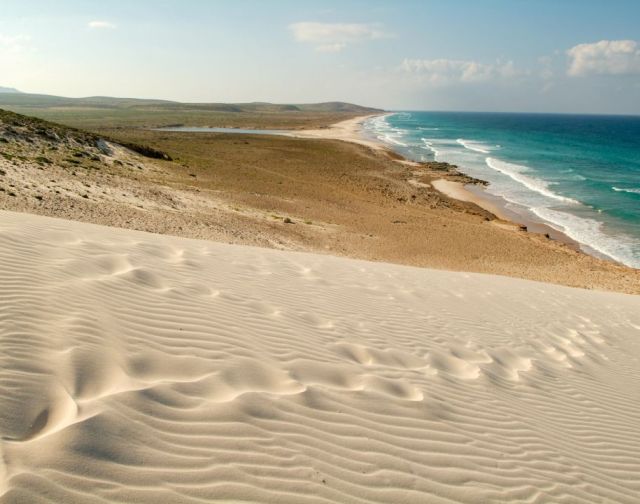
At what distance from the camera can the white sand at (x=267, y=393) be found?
8.98 feet

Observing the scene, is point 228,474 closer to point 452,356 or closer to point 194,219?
point 452,356

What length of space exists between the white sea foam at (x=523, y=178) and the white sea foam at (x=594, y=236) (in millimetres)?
4375

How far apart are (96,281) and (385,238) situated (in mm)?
14117

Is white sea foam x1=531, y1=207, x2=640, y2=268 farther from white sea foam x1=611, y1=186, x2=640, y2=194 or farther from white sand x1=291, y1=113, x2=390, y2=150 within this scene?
white sand x1=291, y1=113, x2=390, y2=150

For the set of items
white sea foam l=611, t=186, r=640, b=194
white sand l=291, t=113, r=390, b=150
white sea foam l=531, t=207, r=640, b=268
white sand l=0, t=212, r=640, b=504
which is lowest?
white sea foam l=531, t=207, r=640, b=268

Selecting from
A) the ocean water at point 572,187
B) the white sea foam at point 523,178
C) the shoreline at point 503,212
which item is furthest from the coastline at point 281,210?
the white sea foam at point 523,178

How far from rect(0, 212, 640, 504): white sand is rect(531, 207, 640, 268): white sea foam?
48.0 feet

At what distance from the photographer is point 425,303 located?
324 inches

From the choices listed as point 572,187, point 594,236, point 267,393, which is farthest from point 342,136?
point 267,393

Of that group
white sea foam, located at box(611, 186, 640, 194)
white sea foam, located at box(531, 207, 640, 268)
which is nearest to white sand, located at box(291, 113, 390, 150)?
white sea foam, located at box(611, 186, 640, 194)

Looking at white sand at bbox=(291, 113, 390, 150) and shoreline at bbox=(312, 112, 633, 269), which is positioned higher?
white sand at bbox=(291, 113, 390, 150)

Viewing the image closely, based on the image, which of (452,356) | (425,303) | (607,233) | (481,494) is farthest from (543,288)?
(607,233)

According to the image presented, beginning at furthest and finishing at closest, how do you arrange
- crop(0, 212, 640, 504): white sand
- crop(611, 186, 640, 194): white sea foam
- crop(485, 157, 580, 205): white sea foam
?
Result: crop(611, 186, 640, 194): white sea foam
crop(485, 157, 580, 205): white sea foam
crop(0, 212, 640, 504): white sand

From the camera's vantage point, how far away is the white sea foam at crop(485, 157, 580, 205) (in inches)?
1244
